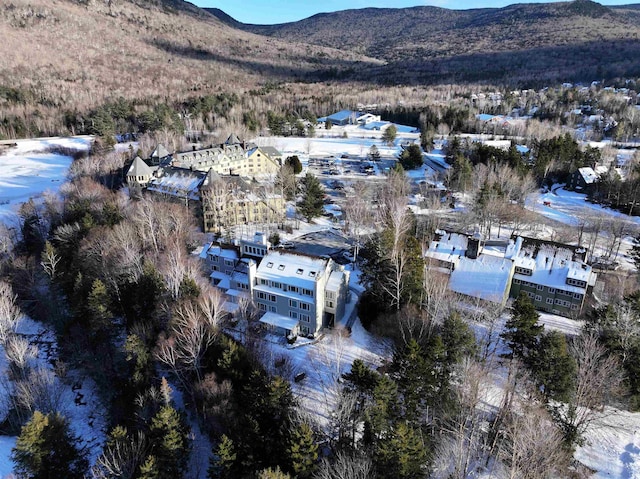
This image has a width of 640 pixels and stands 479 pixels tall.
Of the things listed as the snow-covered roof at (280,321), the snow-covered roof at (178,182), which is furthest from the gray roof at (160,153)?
the snow-covered roof at (280,321)

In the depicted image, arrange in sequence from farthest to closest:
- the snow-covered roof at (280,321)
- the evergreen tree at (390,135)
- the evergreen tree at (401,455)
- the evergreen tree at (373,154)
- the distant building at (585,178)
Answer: the evergreen tree at (390,135), the evergreen tree at (373,154), the distant building at (585,178), the snow-covered roof at (280,321), the evergreen tree at (401,455)

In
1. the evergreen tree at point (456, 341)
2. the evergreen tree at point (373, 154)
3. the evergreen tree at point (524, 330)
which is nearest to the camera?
the evergreen tree at point (524, 330)

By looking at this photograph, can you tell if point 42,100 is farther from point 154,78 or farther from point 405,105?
point 405,105

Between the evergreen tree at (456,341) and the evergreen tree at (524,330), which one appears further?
the evergreen tree at (456,341)

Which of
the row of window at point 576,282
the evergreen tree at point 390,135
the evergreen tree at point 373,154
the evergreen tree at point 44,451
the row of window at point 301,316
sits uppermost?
the evergreen tree at point 390,135

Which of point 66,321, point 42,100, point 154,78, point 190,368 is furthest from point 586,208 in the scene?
point 154,78

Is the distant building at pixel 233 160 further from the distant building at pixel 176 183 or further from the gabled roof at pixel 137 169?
the distant building at pixel 176 183
